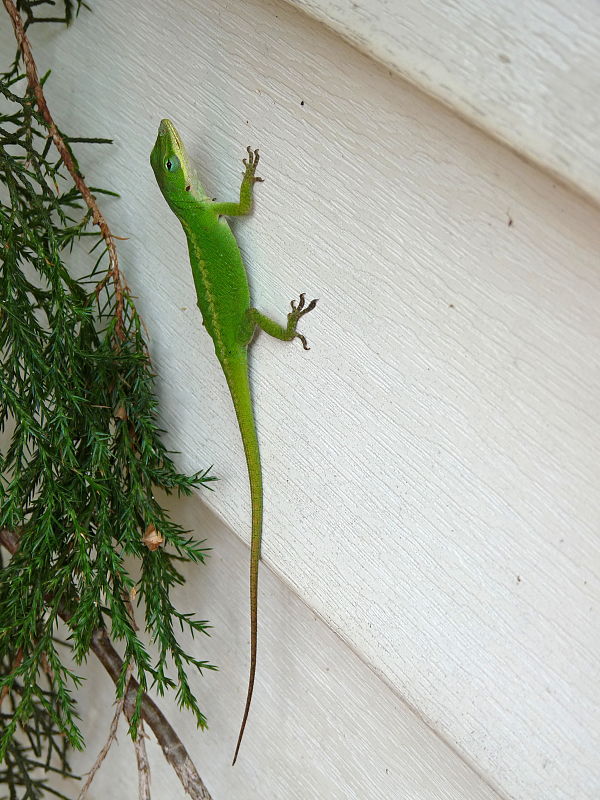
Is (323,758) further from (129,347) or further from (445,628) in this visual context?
(129,347)

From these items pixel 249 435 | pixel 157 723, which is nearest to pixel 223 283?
pixel 249 435

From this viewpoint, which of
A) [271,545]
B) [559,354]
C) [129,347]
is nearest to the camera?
[559,354]

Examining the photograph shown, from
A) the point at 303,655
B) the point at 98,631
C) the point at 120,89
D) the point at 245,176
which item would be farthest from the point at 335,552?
the point at 120,89

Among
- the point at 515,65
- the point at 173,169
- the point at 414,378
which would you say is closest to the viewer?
the point at 515,65

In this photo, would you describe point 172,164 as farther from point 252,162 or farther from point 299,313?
point 299,313

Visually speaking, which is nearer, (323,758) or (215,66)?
(215,66)

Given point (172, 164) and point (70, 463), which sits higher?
point (172, 164)
